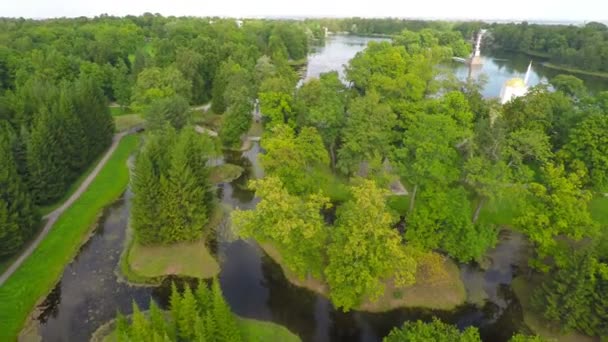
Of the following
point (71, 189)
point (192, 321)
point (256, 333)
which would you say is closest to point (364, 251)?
point (256, 333)

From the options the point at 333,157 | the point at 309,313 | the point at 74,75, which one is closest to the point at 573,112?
the point at 333,157

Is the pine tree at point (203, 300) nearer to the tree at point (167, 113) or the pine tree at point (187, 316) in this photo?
the pine tree at point (187, 316)

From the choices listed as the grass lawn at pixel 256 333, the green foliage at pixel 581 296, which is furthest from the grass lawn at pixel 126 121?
the green foliage at pixel 581 296

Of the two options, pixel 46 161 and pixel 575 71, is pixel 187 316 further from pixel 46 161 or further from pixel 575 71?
pixel 575 71

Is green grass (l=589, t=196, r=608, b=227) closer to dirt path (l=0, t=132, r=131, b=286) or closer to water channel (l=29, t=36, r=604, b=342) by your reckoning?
water channel (l=29, t=36, r=604, b=342)

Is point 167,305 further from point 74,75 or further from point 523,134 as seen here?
point 74,75

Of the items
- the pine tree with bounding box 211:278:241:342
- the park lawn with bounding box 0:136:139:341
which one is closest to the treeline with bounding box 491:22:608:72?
the park lawn with bounding box 0:136:139:341
